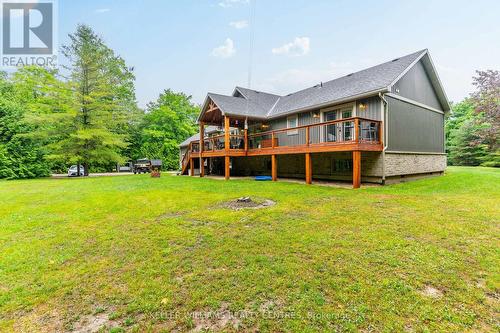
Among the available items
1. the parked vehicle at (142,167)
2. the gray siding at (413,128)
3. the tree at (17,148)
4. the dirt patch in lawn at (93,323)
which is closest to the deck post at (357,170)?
the gray siding at (413,128)

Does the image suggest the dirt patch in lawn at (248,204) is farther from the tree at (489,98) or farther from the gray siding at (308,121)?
the tree at (489,98)

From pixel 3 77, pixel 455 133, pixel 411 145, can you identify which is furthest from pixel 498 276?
pixel 3 77

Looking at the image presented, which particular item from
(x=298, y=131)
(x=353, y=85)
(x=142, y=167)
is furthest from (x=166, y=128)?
(x=353, y=85)

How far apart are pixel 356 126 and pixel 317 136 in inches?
128

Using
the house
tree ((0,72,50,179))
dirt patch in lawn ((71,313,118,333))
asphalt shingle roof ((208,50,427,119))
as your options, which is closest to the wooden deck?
the house

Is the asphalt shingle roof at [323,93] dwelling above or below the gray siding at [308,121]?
above

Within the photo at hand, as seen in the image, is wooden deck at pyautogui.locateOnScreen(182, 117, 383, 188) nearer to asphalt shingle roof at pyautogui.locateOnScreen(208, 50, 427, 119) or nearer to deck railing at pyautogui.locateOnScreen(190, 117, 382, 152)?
deck railing at pyautogui.locateOnScreen(190, 117, 382, 152)

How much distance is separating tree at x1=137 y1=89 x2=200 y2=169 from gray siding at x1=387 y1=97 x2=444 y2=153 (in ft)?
90.7

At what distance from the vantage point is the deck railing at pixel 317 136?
33.7 feet

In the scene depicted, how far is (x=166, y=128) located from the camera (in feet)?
112

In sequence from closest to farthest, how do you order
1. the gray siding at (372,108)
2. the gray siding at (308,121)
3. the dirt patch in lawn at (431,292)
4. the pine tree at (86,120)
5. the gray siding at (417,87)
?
1. the dirt patch in lawn at (431,292)
2. the gray siding at (372,108)
3. the gray siding at (308,121)
4. the gray siding at (417,87)
5. the pine tree at (86,120)

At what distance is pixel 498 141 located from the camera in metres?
16.6

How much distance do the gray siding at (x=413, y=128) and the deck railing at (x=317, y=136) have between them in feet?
3.47

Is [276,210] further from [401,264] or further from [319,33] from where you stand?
[319,33]
